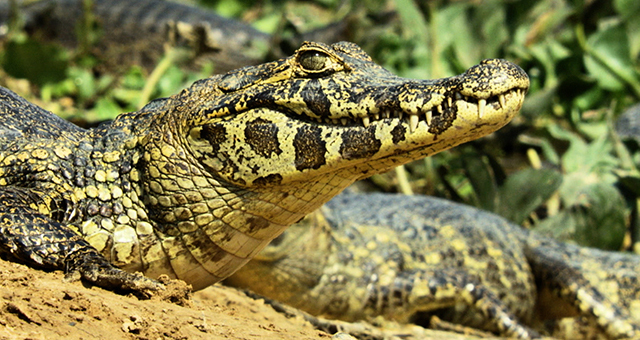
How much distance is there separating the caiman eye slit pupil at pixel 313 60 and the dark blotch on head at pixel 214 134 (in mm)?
391

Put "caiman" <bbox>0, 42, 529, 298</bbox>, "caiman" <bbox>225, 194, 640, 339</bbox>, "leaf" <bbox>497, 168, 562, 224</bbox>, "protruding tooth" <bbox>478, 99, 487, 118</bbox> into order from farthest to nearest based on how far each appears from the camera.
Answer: "leaf" <bbox>497, 168, 562, 224</bbox>, "caiman" <bbox>225, 194, 640, 339</bbox>, "caiman" <bbox>0, 42, 529, 298</bbox>, "protruding tooth" <bbox>478, 99, 487, 118</bbox>

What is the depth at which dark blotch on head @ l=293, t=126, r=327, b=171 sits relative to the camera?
2938mm

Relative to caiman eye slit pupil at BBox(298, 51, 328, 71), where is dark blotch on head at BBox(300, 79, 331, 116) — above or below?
below

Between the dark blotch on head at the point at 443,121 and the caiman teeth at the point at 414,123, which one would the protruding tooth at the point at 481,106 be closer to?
the dark blotch on head at the point at 443,121

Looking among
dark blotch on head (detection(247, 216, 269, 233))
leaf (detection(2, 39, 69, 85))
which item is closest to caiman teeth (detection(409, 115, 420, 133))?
dark blotch on head (detection(247, 216, 269, 233))

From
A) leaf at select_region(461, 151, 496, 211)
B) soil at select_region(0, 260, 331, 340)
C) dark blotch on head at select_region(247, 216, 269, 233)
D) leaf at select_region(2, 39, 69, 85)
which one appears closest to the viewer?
soil at select_region(0, 260, 331, 340)

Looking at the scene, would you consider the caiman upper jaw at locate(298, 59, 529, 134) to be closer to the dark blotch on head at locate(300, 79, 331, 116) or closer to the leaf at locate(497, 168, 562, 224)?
the dark blotch on head at locate(300, 79, 331, 116)

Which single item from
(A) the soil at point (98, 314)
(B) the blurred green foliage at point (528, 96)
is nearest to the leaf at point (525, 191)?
Result: (B) the blurred green foliage at point (528, 96)

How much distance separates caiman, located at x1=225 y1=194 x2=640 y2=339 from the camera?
17.7ft

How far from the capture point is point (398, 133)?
2783 mm

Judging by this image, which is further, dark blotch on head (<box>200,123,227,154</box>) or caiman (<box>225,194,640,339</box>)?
caiman (<box>225,194,640,339</box>)

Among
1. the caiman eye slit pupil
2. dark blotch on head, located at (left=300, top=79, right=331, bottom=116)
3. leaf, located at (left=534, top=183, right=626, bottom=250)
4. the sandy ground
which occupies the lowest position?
the sandy ground

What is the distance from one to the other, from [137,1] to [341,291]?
9266mm

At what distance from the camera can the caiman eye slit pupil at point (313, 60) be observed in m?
3.12
